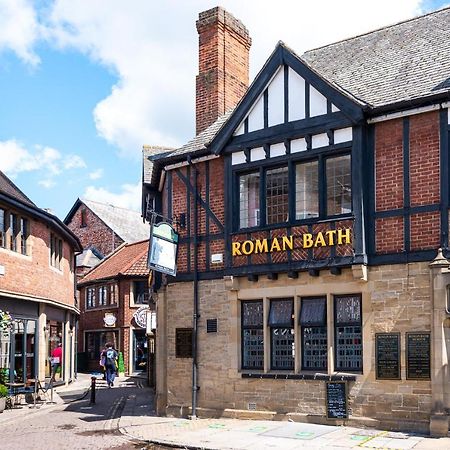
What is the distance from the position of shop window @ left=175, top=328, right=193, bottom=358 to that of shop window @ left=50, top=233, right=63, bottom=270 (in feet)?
30.2

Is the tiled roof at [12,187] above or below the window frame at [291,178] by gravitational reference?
above

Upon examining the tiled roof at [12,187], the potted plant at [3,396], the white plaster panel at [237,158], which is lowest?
the potted plant at [3,396]

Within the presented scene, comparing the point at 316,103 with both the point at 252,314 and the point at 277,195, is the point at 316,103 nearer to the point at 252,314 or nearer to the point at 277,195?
the point at 277,195

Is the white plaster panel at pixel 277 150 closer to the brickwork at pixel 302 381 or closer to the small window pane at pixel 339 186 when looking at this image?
the small window pane at pixel 339 186

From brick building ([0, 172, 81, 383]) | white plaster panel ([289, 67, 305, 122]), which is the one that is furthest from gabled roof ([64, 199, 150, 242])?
white plaster panel ([289, 67, 305, 122])

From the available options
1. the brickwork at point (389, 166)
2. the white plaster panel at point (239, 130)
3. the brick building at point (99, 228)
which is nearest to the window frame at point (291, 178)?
the brickwork at point (389, 166)

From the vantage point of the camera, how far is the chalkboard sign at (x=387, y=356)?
44.8 ft

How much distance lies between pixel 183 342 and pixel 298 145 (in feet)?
18.2

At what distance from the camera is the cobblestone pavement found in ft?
43.4

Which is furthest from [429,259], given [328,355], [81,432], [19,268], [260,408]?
[19,268]

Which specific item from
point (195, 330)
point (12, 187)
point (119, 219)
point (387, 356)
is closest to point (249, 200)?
point (195, 330)

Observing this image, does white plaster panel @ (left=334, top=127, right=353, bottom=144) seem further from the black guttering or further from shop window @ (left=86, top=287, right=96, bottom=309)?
shop window @ (left=86, top=287, right=96, bottom=309)

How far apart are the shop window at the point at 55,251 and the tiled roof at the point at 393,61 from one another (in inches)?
452

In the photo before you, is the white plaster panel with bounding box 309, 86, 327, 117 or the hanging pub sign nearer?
the white plaster panel with bounding box 309, 86, 327, 117
